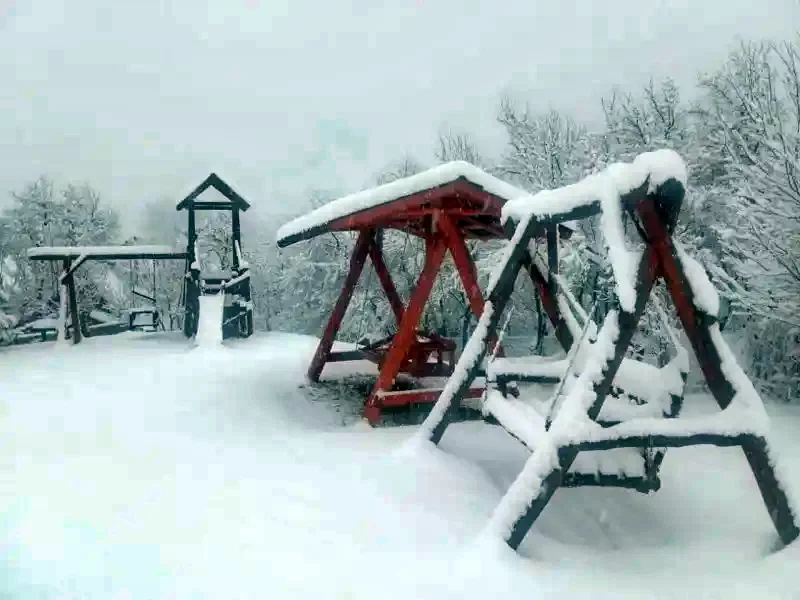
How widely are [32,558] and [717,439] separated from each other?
3.65m

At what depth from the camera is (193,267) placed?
1293cm

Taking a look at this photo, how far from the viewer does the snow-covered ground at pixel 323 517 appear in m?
2.68

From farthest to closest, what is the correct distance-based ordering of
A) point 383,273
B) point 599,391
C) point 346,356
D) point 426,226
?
point 346,356 < point 383,273 < point 426,226 < point 599,391

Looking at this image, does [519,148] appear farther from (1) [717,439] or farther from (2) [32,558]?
(2) [32,558]

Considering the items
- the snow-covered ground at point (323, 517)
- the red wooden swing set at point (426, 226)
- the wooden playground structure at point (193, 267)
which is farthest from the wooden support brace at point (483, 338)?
the wooden playground structure at point (193, 267)

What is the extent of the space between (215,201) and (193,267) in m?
1.81

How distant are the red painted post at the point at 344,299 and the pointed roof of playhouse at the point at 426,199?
101 cm

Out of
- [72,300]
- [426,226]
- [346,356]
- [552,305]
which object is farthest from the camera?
[72,300]

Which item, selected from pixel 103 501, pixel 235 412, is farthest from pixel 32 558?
pixel 235 412

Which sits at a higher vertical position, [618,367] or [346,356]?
[618,367]

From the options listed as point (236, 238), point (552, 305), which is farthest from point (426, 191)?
point (236, 238)

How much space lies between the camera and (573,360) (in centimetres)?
371

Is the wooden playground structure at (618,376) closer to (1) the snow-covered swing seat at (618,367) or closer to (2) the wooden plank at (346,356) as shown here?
(1) the snow-covered swing seat at (618,367)

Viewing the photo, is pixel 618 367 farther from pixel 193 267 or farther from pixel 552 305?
pixel 193 267
